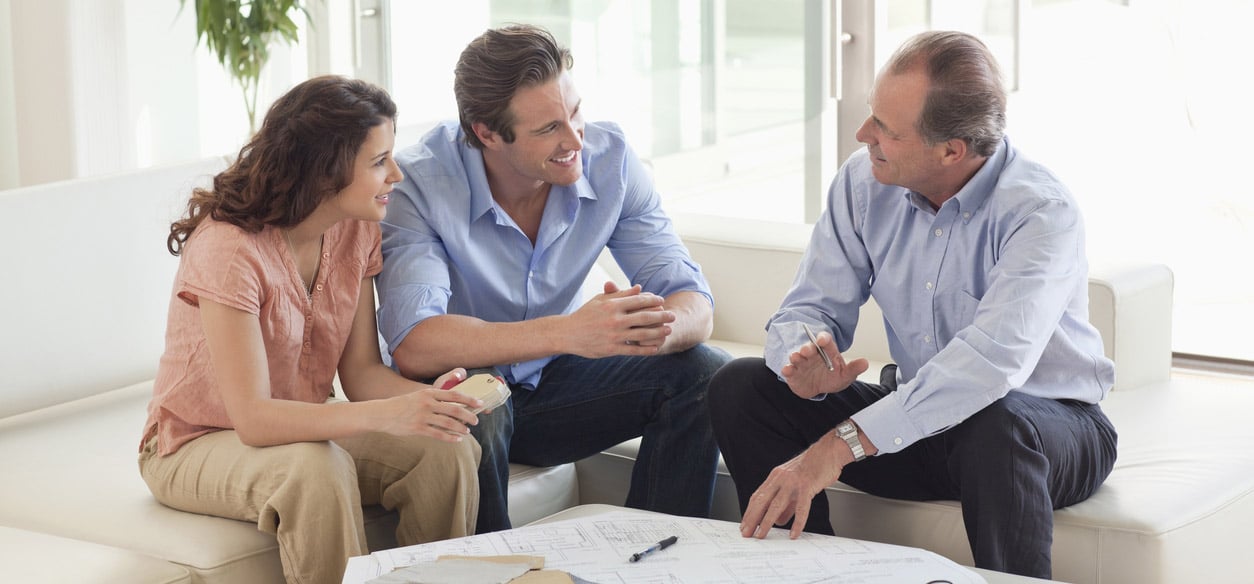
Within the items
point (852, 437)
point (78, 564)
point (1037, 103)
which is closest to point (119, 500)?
point (78, 564)

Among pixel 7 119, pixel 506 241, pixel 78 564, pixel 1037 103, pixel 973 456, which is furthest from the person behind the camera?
pixel 7 119

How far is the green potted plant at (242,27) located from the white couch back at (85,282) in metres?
2.02

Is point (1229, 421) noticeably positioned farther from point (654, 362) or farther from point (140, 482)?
point (140, 482)

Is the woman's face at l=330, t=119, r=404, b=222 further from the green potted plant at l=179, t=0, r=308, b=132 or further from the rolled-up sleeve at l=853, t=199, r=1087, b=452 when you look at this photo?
the green potted plant at l=179, t=0, r=308, b=132

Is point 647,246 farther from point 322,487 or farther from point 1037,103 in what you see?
point 1037,103

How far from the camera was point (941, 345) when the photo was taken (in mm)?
2201

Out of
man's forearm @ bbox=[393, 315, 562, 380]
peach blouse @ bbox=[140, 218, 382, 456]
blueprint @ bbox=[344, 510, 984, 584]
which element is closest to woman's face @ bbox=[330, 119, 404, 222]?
peach blouse @ bbox=[140, 218, 382, 456]

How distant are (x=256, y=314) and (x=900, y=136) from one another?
986 millimetres

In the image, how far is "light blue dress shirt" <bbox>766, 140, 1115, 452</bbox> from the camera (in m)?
2.00

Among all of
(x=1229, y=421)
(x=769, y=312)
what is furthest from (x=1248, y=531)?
(x=769, y=312)

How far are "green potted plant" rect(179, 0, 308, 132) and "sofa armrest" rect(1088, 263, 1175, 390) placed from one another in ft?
9.79

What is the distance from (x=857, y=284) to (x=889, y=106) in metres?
0.33

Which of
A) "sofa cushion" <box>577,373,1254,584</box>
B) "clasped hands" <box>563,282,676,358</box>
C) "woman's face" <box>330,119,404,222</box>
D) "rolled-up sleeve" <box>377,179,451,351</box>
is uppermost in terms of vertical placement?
"woman's face" <box>330,119,404,222</box>

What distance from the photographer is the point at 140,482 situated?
226 cm
